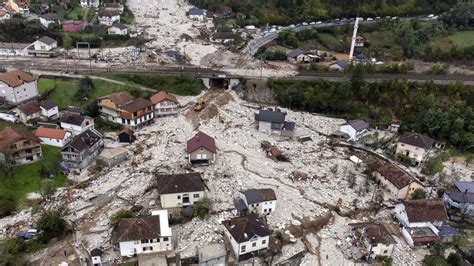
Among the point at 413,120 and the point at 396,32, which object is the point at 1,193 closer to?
the point at 413,120

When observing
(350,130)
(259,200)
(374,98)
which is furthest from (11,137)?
(374,98)

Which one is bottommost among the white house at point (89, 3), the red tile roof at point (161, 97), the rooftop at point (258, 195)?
the rooftop at point (258, 195)

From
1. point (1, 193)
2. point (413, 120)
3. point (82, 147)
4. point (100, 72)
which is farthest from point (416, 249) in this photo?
point (100, 72)

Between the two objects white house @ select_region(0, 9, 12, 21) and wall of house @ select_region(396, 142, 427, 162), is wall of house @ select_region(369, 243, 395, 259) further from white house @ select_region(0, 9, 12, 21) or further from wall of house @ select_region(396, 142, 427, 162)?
white house @ select_region(0, 9, 12, 21)

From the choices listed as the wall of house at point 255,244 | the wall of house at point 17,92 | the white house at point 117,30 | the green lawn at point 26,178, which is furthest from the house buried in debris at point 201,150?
the white house at point 117,30

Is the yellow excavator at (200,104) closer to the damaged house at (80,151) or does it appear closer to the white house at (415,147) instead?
the damaged house at (80,151)

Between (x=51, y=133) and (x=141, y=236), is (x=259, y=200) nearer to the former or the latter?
(x=141, y=236)
